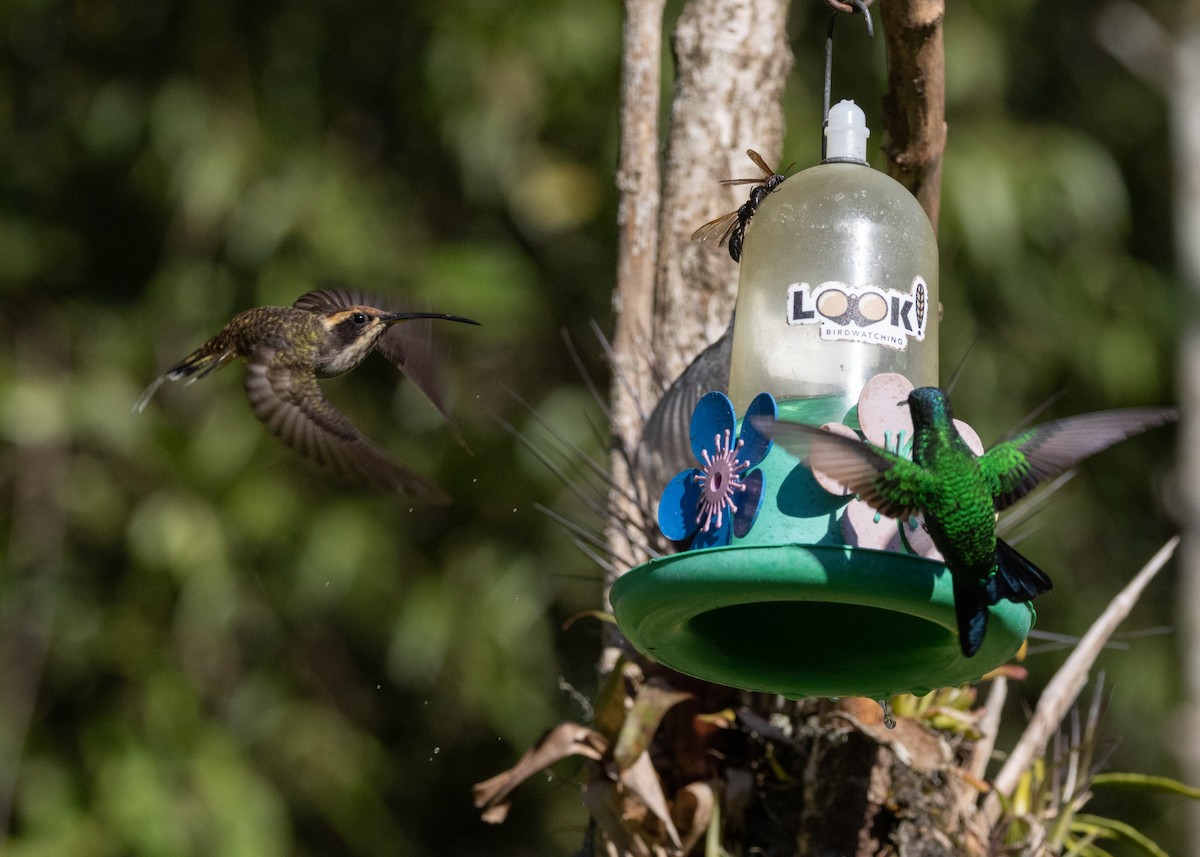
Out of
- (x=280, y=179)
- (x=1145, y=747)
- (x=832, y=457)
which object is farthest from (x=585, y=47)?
(x=832, y=457)

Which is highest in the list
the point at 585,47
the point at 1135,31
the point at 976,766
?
the point at 1135,31

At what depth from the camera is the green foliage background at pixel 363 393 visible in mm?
7629

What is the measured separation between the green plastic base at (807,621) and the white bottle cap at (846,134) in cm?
86

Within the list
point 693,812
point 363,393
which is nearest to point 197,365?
point 693,812

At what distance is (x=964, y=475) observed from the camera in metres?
2.94

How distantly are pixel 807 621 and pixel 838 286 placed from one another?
0.63 m

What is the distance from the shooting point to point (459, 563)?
8031 mm

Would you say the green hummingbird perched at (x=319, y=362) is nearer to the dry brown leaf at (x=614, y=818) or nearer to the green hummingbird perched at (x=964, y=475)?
the green hummingbird perched at (x=964, y=475)

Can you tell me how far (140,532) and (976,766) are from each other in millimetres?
4794

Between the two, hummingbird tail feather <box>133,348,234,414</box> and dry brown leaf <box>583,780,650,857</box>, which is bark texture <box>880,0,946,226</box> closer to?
dry brown leaf <box>583,780,650,857</box>

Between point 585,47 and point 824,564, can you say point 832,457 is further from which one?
point 585,47

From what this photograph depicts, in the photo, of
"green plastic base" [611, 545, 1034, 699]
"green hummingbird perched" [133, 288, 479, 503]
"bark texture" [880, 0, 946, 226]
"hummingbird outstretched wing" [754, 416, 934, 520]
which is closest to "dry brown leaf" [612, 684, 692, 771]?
"green plastic base" [611, 545, 1034, 699]

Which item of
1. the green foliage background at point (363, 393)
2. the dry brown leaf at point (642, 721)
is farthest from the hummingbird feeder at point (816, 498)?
the green foliage background at point (363, 393)

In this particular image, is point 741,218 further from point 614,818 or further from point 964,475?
point 614,818
